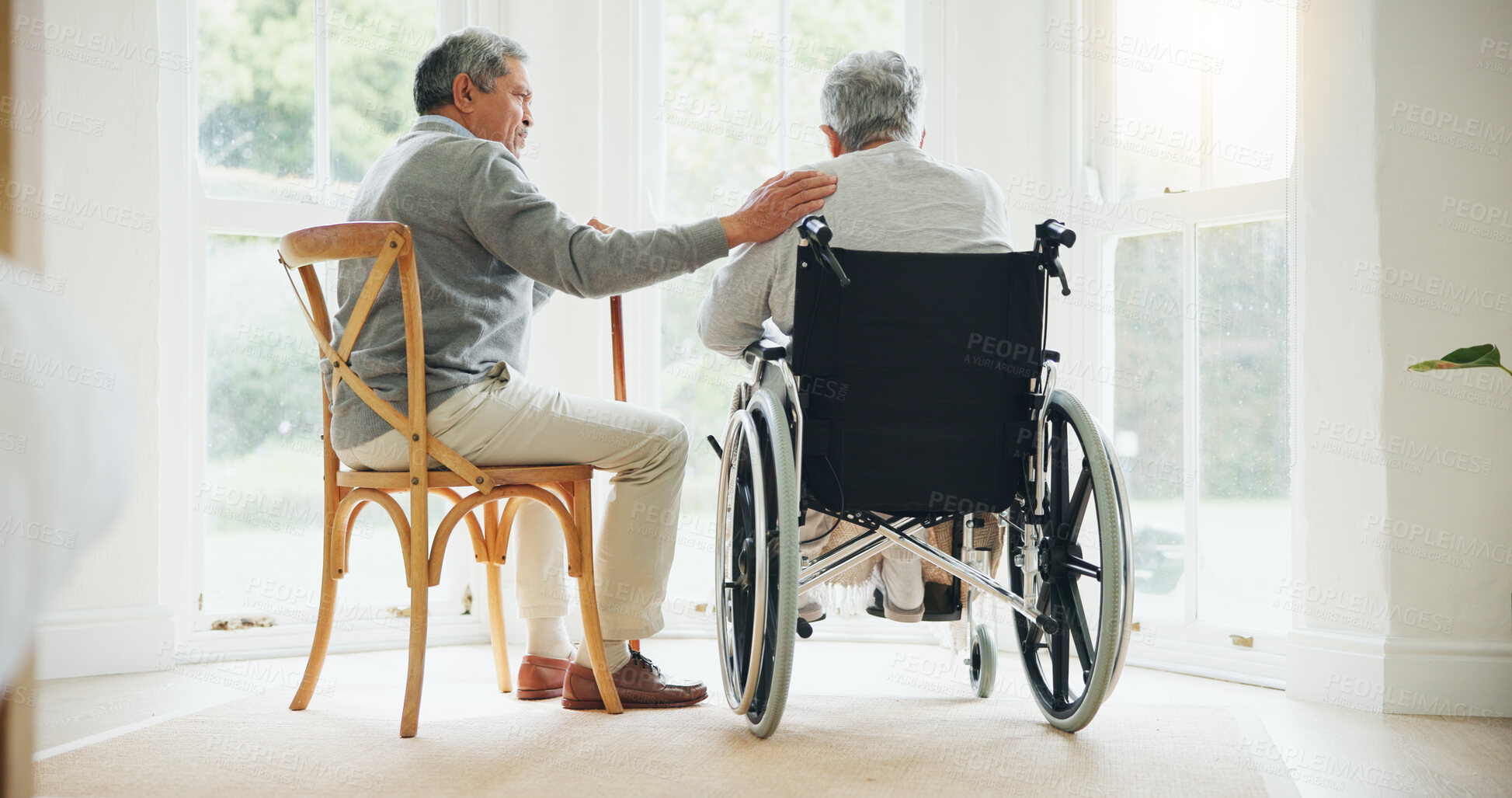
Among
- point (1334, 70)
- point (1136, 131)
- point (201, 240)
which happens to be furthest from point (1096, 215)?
point (201, 240)

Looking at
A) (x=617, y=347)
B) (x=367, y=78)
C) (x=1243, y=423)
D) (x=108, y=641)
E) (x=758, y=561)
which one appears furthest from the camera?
(x=367, y=78)

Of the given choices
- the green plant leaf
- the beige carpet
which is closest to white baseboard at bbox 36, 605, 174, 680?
the beige carpet

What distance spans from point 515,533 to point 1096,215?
1.68m

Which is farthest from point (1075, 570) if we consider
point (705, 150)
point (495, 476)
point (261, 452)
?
point (261, 452)

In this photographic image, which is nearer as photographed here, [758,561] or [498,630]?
[758,561]

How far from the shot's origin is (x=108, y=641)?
2475 mm

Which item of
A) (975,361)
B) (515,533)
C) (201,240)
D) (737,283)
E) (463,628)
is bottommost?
(463,628)

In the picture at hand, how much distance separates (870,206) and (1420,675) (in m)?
1.50

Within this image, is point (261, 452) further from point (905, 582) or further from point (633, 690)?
point (905, 582)

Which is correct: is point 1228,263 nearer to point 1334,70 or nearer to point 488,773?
point 1334,70

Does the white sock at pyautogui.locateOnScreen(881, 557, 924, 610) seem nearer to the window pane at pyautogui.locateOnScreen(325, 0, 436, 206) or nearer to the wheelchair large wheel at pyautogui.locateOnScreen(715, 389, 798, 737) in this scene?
the wheelchair large wheel at pyautogui.locateOnScreen(715, 389, 798, 737)

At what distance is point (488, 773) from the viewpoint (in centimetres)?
156

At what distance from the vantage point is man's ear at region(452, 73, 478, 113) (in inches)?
80.6

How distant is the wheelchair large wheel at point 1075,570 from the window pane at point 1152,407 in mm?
874
